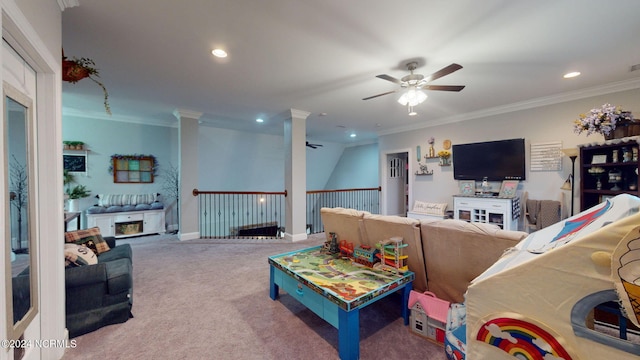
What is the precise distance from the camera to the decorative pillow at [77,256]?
210 cm

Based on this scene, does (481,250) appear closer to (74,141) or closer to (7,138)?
(7,138)

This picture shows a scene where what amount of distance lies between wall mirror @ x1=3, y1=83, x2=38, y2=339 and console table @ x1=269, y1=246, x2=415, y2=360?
1.58m

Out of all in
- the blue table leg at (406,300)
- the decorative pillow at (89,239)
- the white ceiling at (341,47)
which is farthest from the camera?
the decorative pillow at (89,239)

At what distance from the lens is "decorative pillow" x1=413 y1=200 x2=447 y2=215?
→ 5234 mm

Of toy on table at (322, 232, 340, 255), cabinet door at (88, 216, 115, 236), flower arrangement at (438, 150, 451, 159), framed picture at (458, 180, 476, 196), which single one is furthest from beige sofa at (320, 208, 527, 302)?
cabinet door at (88, 216, 115, 236)

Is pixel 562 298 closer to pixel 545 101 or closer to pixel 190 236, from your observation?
pixel 545 101

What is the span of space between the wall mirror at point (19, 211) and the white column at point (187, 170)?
11.0 feet

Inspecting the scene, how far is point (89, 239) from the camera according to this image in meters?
2.76

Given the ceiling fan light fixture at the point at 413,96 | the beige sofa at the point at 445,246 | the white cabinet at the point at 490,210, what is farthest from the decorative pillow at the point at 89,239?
the white cabinet at the point at 490,210

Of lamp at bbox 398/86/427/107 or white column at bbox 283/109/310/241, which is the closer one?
lamp at bbox 398/86/427/107

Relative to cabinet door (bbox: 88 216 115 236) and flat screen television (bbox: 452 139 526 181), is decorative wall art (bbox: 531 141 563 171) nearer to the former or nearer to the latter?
flat screen television (bbox: 452 139 526 181)

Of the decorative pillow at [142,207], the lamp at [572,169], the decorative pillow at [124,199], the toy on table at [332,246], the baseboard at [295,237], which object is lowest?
the baseboard at [295,237]

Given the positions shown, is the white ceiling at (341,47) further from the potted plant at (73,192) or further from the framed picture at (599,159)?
the potted plant at (73,192)

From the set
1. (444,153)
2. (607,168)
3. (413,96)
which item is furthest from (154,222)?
(607,168)
